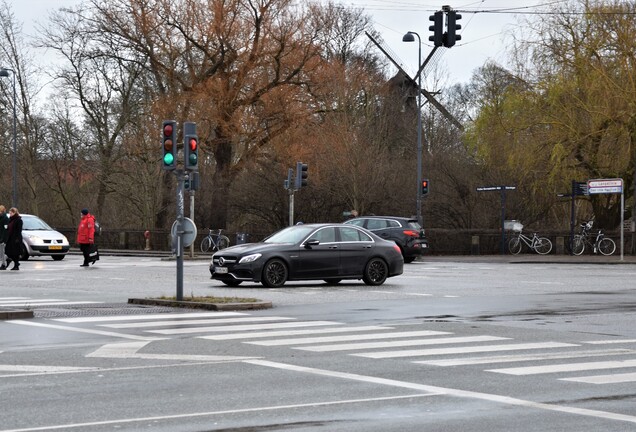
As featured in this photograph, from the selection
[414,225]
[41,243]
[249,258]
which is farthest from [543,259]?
[249,258]

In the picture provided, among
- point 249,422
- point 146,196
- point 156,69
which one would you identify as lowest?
point 249,422

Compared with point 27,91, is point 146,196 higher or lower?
lower

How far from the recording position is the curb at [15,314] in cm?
1703

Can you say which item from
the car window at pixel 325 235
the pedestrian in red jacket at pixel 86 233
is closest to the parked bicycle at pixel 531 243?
the pedestrian in red jacket at pixel 86 233

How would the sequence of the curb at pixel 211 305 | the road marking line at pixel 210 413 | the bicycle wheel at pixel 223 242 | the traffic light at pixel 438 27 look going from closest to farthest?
1. the road marking line at pixel 210 413
2. the curb at pixel 211 305
3. the traffic light at pixel 438 27
4. the bicycle wheel at pixel 223 242

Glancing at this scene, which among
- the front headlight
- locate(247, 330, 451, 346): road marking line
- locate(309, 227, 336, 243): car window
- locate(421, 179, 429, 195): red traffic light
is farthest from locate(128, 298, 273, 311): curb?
locate(421, 179, 429, 195): red traffic light

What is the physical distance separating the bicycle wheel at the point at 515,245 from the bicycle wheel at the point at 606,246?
3486mm

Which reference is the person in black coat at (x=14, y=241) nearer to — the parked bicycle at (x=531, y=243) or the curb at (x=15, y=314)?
the curb at (x=15, y=314)

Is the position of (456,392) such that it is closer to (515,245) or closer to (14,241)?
(14,241)

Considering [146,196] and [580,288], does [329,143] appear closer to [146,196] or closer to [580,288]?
[146,196]

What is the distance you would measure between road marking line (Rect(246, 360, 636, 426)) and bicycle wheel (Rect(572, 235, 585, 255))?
36641 millimetres

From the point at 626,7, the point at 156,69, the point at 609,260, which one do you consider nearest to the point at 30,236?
the point at 156,69

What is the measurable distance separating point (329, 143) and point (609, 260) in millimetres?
15988

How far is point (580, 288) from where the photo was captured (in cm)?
2570
